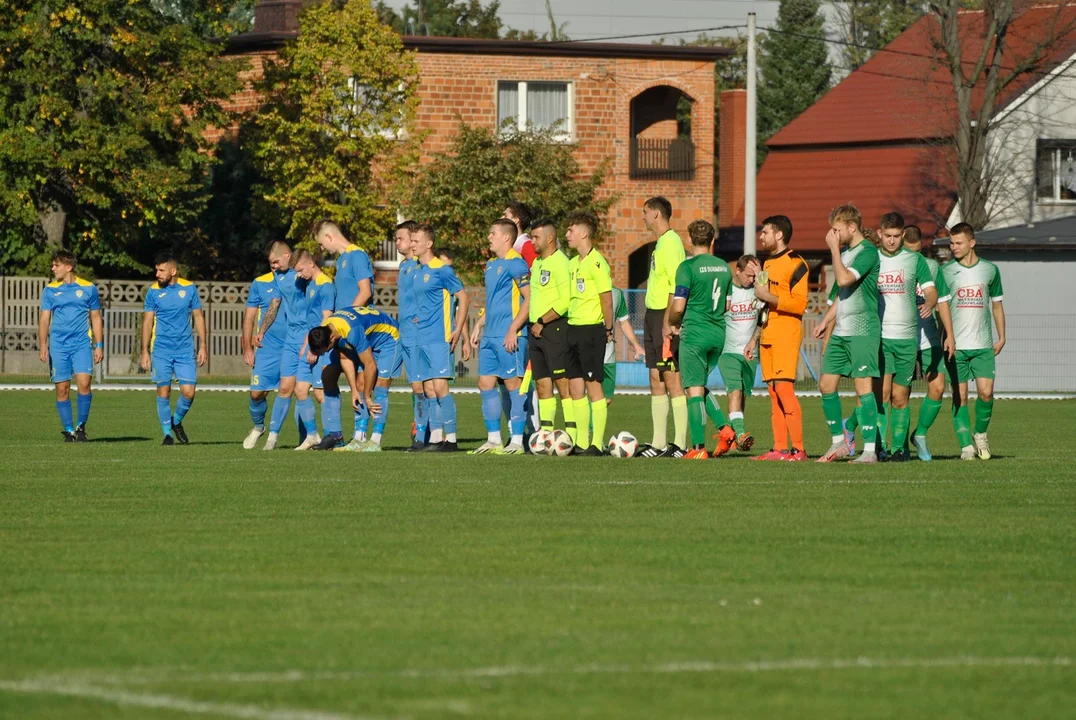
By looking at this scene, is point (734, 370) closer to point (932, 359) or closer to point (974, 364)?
point (932, 359)

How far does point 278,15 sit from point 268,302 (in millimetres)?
32781

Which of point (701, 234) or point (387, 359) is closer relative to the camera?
point (701, 234)

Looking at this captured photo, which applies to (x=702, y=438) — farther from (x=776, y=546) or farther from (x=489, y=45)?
(x=489, y=45)

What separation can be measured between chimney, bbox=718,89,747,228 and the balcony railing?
521cm

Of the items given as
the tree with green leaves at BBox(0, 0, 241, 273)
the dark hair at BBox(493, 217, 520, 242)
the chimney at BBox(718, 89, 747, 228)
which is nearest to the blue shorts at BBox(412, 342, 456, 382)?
the dark hair at BBox(493, 217, 520, 242)

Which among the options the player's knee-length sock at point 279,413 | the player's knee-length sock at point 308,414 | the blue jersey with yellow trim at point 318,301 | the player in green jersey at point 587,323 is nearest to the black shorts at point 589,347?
the player in green jersey at point 587,323

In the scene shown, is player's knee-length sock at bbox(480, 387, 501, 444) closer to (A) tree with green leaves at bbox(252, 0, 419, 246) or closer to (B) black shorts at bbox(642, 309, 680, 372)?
(B) black shorts at bbox(642, 309, 680, 372)

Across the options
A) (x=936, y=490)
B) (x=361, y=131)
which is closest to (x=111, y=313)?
(x=361, y=131)

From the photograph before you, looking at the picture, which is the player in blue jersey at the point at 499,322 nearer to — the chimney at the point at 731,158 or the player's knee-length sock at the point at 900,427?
the player's knee-length sock at the point at 900,427

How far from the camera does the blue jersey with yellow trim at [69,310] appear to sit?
1952 cm

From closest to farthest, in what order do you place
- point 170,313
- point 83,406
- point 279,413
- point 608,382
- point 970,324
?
point 970,324
point 279,413
point 608,382
point 170,313
point 83,406

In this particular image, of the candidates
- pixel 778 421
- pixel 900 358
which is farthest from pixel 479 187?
pixel 900 358

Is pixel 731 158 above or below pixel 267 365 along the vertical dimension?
above

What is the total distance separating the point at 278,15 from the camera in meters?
49.1
